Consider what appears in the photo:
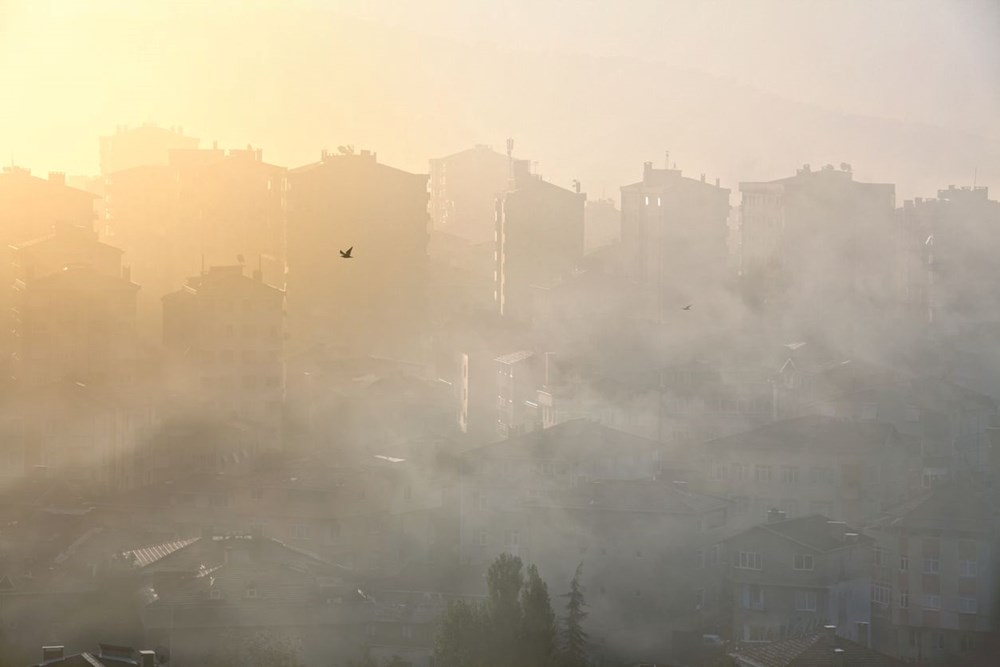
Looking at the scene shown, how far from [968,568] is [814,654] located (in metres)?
4.12

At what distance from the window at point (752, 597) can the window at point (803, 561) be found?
0.46m

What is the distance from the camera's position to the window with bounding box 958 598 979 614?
63.1 ft

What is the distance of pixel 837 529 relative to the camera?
64.7 feet

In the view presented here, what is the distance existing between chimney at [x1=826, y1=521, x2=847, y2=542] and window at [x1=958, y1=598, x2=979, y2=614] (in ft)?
4.60

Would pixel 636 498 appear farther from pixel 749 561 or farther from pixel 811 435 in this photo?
pixel 811 435

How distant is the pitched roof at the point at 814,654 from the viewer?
51.9 ft

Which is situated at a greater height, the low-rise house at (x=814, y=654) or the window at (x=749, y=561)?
the window at (x=749, y=561)

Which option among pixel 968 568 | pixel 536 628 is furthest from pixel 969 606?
pixel 536 628

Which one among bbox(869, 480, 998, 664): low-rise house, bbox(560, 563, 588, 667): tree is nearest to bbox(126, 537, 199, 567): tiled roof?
bbox(560, 563, 588, 667): tree

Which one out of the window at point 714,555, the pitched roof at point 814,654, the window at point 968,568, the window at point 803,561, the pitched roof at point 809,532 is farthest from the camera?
the window at point 714,555

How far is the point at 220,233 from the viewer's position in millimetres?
39562

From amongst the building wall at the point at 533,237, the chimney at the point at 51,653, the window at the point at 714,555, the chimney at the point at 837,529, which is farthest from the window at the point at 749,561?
the building wall at the point at 533,237

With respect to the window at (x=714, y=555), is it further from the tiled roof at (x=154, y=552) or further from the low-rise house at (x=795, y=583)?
the tiled roof at (x=154, y=552)

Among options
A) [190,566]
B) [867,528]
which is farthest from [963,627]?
[190,566]
